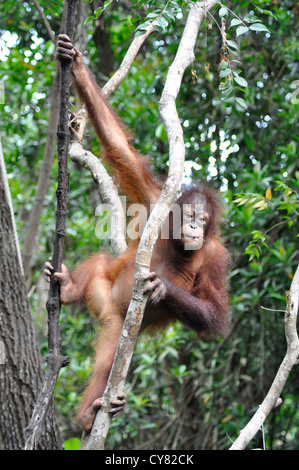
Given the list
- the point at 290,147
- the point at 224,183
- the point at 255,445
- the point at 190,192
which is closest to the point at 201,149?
the point at 224,183

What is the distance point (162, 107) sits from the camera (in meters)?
2.56

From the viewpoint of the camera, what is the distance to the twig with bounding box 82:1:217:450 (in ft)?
7.64

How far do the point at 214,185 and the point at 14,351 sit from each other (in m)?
2.39

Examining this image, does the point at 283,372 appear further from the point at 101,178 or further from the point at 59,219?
the point at 101,178

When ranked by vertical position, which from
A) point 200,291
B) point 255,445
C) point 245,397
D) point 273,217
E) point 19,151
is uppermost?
point 19,151

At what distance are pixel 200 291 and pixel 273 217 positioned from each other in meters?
1.73

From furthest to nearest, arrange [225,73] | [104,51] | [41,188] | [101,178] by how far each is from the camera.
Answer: [104,51], [41,188], [101,178], [225,73]

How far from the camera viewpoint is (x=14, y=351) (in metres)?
3.82

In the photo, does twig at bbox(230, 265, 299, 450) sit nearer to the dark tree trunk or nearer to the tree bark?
the tree bark

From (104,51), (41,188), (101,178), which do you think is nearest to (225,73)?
(101,178)

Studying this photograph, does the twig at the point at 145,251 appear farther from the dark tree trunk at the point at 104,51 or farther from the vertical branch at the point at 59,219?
the dark tree trunk at the point at 104,51

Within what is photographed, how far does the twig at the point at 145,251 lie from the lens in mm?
2330

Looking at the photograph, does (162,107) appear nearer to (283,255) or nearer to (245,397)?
(283,255)
